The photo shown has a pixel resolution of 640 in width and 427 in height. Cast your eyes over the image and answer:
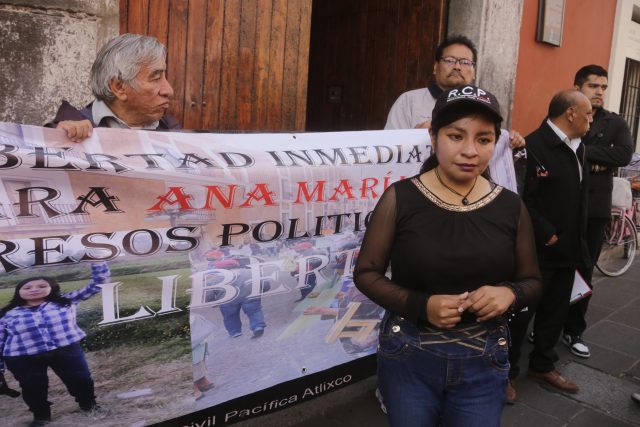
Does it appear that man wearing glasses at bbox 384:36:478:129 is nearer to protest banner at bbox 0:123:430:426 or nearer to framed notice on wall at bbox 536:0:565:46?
protest banner at bbox 0:123:430:426

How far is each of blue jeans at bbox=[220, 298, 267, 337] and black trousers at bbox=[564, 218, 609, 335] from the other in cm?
236

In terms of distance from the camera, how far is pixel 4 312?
1914 millimetres

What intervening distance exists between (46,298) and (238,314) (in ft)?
2.49

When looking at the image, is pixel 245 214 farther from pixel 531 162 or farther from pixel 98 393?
pixel 531 162

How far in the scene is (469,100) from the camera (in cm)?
181

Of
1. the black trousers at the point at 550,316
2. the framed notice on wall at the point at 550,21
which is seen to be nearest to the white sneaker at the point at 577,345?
the black trousers at the point at 550,316

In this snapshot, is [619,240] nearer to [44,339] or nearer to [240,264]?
[240,264]

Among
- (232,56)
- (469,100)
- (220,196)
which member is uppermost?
(232,56)

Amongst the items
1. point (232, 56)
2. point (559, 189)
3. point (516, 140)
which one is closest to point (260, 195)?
point (232, 56)

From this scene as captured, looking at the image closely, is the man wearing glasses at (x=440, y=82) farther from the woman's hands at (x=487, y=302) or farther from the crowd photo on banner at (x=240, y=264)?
the woman's hands at (x=487, y=302)

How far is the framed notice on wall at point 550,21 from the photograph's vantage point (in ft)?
19.6

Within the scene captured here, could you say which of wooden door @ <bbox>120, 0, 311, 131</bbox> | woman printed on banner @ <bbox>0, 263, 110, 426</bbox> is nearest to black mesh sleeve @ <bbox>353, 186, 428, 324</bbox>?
woman printed on banner @ <bbox>0, 263, 110, 426</bbox>

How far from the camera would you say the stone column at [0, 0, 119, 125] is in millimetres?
2699

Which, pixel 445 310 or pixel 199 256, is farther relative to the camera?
pixel 199 256
